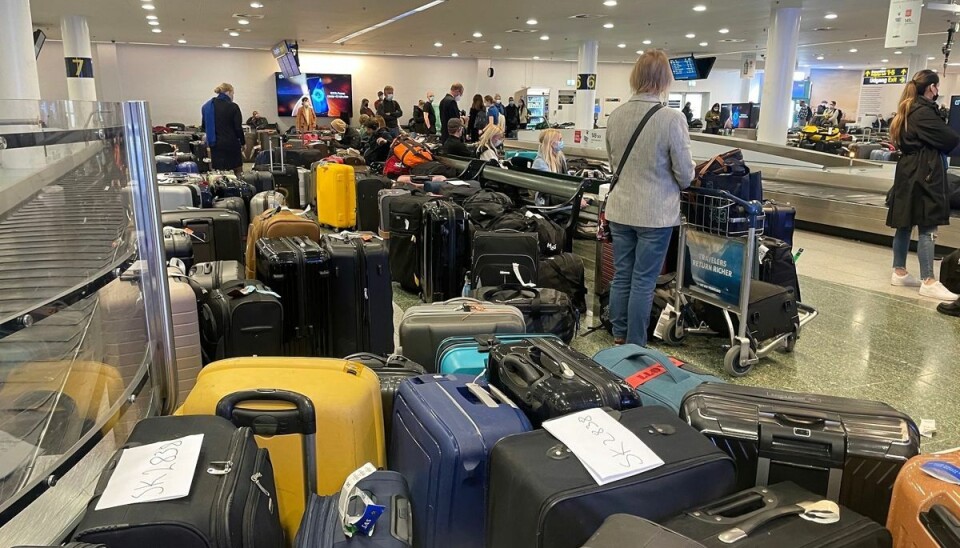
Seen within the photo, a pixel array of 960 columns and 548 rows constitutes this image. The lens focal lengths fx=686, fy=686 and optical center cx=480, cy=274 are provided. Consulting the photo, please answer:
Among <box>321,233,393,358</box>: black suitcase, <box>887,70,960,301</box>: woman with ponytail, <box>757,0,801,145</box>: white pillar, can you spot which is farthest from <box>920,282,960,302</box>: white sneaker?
<box>757,0,801,145</box>: white pillar

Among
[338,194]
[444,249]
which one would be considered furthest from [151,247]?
[338,194]

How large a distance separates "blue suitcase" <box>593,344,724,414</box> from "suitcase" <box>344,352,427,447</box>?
2.12ft

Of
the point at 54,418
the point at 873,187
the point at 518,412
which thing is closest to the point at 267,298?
the point at 54,418

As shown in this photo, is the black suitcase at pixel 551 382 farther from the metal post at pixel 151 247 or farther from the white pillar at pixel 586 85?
the white pillar at pixel 586 85

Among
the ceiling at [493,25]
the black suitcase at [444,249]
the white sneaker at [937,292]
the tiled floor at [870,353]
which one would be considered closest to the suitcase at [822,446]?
the tiled floor at [870,353]

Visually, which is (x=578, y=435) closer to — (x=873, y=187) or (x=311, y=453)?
(x=311, y=453)

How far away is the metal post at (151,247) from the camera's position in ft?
6.57

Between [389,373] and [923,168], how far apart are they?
16.7 ft

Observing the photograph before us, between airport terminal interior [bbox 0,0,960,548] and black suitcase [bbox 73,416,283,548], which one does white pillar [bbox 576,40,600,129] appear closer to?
airport terminal interior [bbox 0,0,960,548]

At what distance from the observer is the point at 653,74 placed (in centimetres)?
364

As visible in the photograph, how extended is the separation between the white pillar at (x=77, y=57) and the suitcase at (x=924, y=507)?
727 inches

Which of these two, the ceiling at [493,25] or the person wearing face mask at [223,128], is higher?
the ceiling at [493,25]

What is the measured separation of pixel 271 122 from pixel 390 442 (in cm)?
2596

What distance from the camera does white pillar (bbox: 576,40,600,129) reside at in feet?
67.8
